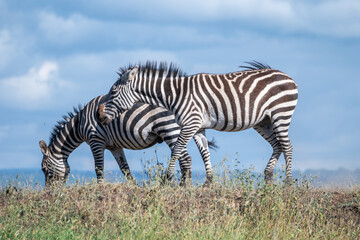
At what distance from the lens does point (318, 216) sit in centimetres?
967

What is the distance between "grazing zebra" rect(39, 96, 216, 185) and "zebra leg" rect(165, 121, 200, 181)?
30.8 inches

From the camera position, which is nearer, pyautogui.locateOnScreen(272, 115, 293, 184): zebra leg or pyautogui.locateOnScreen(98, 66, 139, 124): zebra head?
pyautogui.locateOnScreen(272, 115, 293, 184): zebra leg

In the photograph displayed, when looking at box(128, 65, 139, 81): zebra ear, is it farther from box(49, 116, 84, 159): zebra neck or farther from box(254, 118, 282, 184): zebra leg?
box(254, 118, 282, 184): zebra leg

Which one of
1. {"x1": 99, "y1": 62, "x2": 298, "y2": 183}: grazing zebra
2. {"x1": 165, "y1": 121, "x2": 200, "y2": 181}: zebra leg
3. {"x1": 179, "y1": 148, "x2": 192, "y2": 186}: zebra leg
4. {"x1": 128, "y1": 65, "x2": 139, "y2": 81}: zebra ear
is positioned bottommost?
{"x1": 179, "y1": 148, "x2": 192, "y2": 186}: zebra leg

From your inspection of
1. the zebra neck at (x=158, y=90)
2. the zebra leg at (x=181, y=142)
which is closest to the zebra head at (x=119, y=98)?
the zebra neck at (x=158, y=90)

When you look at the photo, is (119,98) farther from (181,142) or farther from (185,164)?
(185,164)

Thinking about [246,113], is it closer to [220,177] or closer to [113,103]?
[220,177]

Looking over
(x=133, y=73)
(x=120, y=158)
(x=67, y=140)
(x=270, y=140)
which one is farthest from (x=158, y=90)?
(x=67, y=140)

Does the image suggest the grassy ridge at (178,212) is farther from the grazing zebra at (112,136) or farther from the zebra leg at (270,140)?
the grazing zebra at (112,136)

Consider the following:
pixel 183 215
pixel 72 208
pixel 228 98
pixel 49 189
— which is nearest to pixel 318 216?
pixel 183 215

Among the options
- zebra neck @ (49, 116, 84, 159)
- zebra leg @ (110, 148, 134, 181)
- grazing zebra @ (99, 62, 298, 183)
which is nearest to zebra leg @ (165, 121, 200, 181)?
grazing zebra @ (99, 62, 298, 183)

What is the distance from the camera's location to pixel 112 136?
45.8 feet

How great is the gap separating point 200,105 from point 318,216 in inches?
170

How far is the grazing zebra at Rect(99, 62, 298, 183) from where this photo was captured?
12367 millimetres
